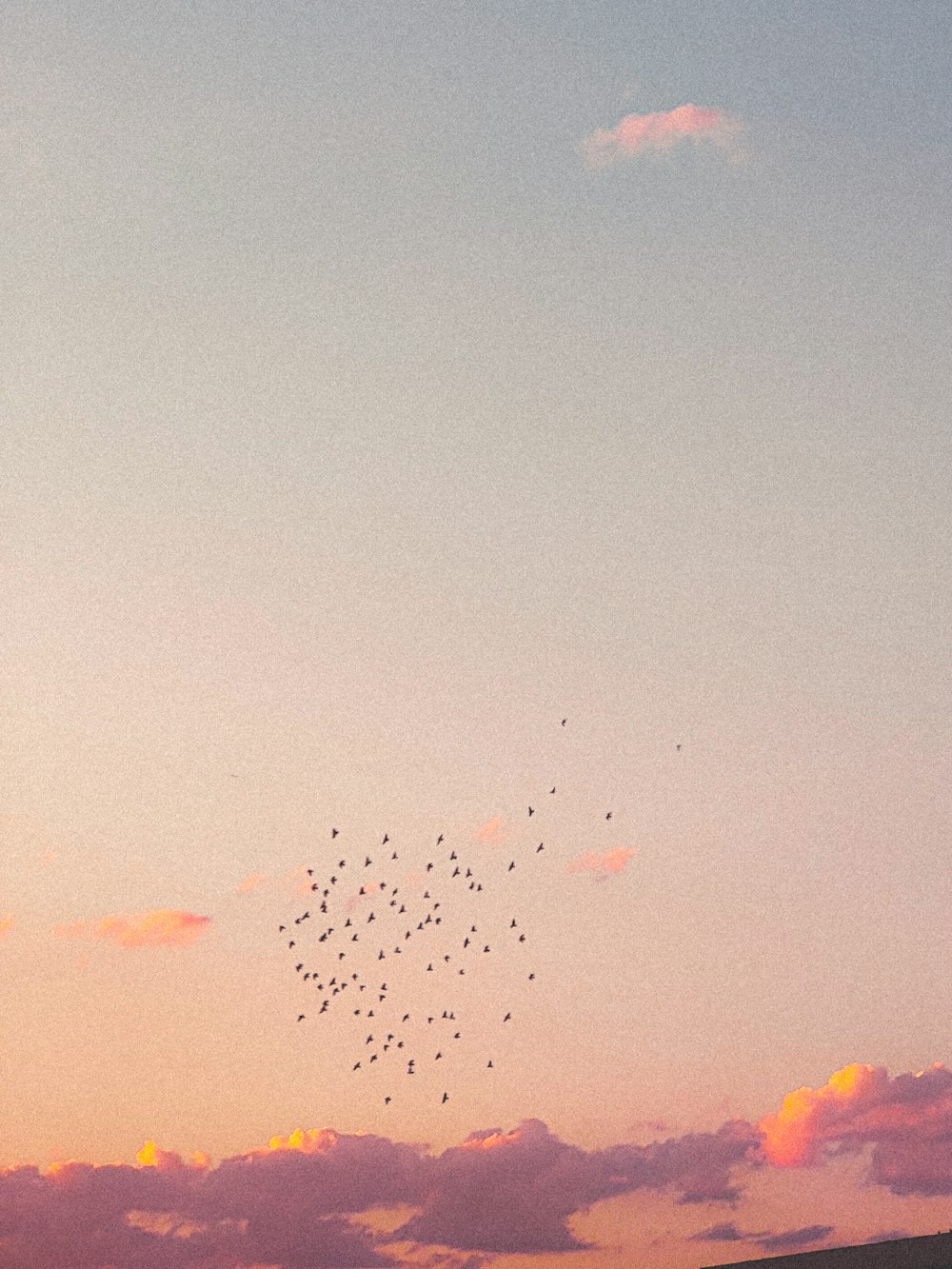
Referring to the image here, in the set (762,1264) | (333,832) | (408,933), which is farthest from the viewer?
(762,1264)

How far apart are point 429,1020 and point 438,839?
20.8 metres

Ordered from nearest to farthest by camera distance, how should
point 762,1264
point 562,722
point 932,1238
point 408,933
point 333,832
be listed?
1. point 562,722
2. point 333,832
3. point 408,933
4. point 932,1238
5. point 762,1264

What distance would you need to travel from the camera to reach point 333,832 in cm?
11544

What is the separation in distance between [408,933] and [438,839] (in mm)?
18110

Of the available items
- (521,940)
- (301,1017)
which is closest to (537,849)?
(521,940)

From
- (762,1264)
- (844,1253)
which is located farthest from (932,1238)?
(762,1264)

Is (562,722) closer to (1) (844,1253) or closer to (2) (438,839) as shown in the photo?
(2) (438,839)

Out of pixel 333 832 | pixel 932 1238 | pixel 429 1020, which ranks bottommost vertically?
pixel 932 1238

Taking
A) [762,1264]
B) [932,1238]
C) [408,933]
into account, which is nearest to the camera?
[408,933]

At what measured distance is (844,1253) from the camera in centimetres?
15612

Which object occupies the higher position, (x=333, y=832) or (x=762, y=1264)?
(x=333, y=832)

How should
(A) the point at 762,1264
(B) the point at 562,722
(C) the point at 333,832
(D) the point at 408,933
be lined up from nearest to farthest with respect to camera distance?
(B) the point at 562,722 → (C) the point at 333,832 → (D) the point at 408,933 → (A) the point at 762,1264

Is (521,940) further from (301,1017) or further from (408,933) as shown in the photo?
(301,1017)

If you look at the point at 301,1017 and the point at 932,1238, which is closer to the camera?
the point at 301,1017
